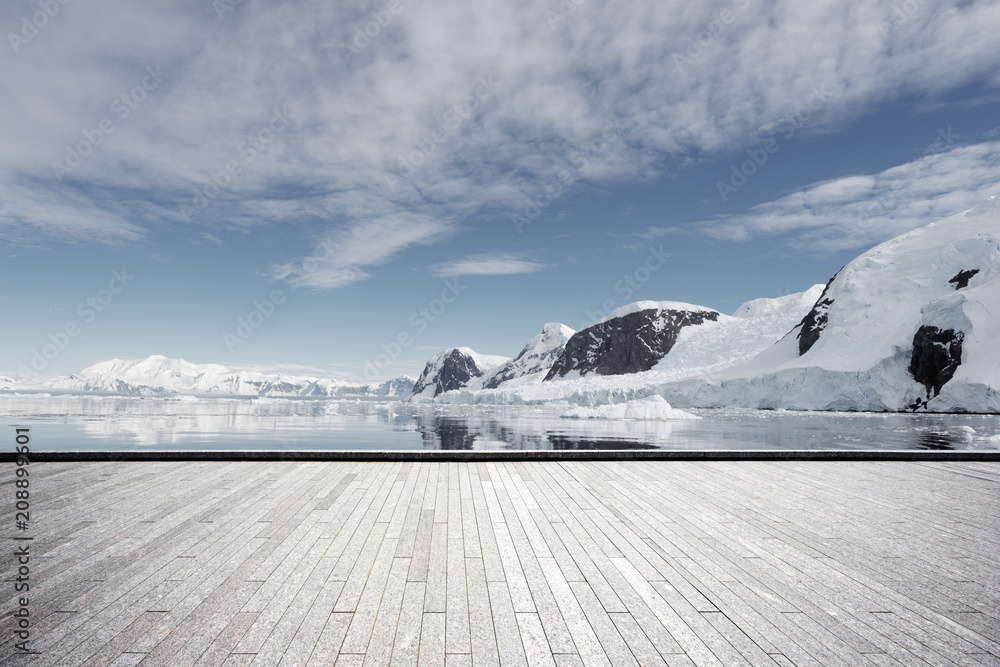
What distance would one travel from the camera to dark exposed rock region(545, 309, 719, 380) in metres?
155

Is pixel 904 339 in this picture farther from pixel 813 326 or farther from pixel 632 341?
pixel 632 341

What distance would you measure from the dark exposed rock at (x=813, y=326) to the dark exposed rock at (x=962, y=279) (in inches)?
592

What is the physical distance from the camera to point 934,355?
59.8 metres

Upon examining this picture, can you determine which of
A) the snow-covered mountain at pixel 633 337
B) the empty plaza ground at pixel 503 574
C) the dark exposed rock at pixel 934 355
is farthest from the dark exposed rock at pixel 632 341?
the empty plaza ground at pixel 503 574

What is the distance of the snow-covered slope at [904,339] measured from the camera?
5516 cm

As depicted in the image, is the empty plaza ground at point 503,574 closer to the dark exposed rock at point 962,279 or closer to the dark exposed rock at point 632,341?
the dark exposed rock at point 962,279

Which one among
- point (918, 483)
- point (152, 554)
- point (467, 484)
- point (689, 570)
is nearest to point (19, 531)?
point (152, 554)

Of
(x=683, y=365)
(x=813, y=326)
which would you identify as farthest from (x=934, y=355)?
(x=683, y=365)

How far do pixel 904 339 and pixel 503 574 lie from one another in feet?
242

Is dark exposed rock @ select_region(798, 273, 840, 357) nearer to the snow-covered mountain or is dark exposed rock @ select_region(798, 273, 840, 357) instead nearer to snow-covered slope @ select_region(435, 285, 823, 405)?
snow-covered slope @ select_region(435, 285, 823, 405)

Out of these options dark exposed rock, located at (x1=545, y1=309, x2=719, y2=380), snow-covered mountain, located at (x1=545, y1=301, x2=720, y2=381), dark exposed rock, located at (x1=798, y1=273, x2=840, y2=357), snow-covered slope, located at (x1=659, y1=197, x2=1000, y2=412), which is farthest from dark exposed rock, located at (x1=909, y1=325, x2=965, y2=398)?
snow-covered mountain, located at (x1=545, y1=301, x2=720, y2=381)

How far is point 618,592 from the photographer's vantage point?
3986 mm

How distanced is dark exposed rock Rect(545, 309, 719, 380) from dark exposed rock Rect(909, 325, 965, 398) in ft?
281

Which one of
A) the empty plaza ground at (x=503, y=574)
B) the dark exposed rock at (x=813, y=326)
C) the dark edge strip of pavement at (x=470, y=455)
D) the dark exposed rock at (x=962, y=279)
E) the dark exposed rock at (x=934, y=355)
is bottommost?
the empty plaza ground at (x=503, y=574)
